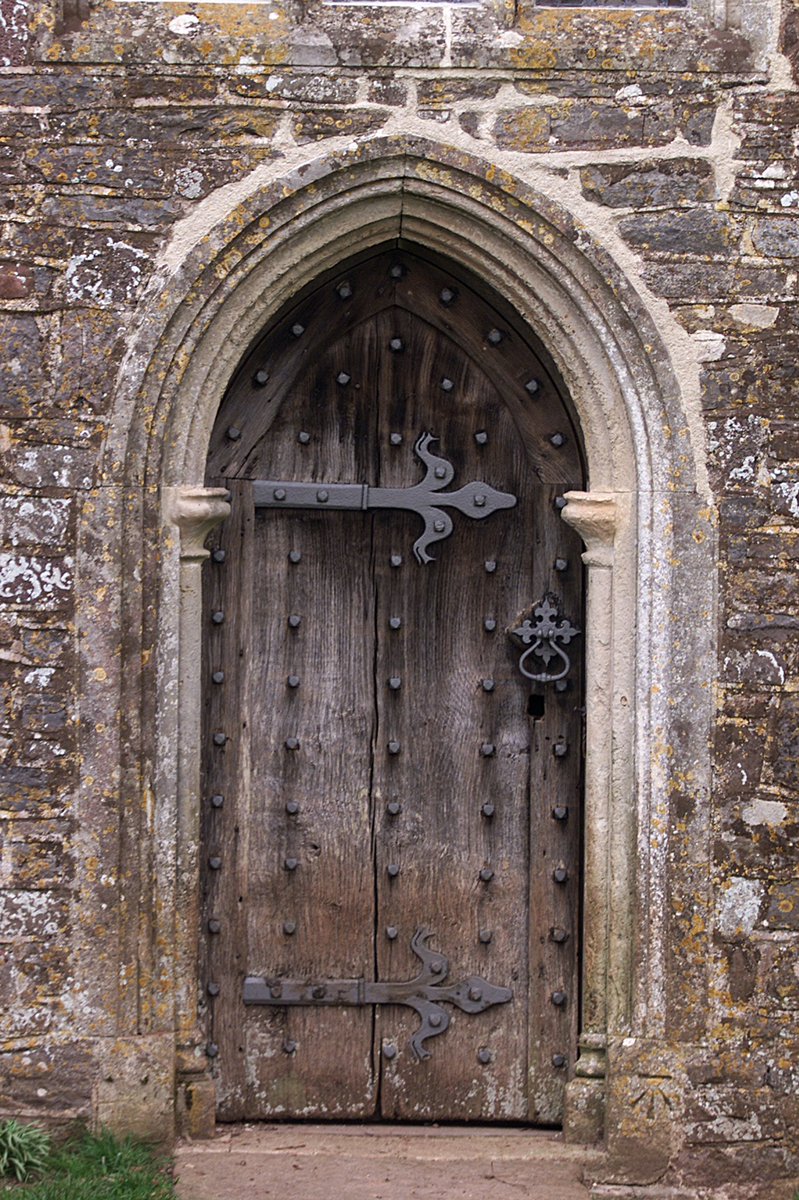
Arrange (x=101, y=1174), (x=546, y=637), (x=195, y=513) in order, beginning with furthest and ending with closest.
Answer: (x=546, y=637), (x=195, y=513), (x=101, y=1174)

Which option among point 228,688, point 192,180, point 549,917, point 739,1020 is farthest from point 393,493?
point 739,1020

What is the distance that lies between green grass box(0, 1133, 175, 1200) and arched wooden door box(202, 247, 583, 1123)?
1.39 ft

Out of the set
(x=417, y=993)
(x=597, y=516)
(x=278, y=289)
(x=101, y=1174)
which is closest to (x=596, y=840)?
(x=417, y=993)

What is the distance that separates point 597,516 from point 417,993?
150 cm

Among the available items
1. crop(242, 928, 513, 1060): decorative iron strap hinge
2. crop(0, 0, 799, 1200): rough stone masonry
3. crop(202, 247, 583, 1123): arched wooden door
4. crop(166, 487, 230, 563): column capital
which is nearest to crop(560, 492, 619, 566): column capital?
crop(0, 0, 799, 1200): rough stone masonry

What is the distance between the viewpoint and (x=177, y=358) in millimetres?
4051

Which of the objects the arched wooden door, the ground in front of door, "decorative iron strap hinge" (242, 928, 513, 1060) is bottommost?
the ground in front of door

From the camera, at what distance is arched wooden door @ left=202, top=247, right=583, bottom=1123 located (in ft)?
14.5

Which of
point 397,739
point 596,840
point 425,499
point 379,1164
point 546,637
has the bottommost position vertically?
point 379,1164

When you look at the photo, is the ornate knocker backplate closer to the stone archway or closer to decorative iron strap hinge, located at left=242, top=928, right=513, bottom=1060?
the stone archway

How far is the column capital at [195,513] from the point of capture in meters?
4.07

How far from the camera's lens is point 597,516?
13.5 feet

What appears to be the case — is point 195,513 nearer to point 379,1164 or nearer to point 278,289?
point 278,289

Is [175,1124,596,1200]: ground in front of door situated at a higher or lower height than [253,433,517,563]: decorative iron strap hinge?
lower
